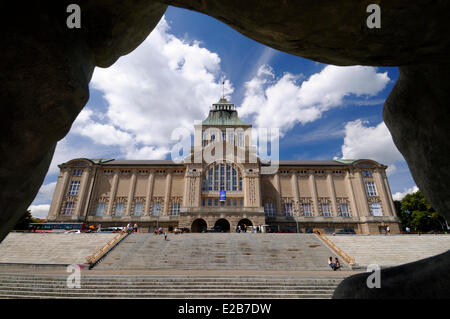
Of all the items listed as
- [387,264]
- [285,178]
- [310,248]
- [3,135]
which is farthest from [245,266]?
[285,178]

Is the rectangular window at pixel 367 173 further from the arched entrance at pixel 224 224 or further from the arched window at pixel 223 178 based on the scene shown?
the arched entrance at pixel 224 224

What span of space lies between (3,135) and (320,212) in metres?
46.4

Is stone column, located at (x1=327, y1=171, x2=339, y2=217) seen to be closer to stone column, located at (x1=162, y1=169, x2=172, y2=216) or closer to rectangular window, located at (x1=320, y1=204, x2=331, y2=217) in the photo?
rectangular window, located at (x1=320, y1=204, x2=331, y2=217)

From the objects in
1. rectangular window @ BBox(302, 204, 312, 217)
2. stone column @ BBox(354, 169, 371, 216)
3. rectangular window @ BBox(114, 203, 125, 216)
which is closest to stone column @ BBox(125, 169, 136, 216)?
rectangular window @ BBox(114, 203, 125, 216)

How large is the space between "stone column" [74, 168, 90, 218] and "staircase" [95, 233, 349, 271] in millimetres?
20638

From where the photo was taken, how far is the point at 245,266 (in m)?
18.0

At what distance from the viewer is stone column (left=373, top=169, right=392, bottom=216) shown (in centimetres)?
4141

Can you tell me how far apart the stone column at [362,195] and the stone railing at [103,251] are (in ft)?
134

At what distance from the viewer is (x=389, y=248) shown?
22.5 m

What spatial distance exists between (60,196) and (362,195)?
57313 millimetres

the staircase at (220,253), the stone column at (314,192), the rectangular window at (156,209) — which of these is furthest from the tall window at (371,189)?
the rectangular window at (156,209)

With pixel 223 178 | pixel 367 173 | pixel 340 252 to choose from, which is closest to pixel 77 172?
pixel 223 178

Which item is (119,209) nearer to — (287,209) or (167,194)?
(167,194)
